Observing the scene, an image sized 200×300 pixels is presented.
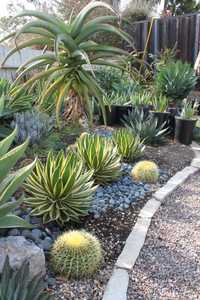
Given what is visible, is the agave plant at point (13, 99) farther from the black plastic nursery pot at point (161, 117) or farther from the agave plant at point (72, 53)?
the black plastic nursery pot at point (161, 117)

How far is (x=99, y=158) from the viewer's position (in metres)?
3.76

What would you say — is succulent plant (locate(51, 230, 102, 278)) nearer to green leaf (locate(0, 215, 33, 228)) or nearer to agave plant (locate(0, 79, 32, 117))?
green leaf (locate(0, 215, 33, 228))

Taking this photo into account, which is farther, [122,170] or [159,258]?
[122,170]

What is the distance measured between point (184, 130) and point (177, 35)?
5443mm

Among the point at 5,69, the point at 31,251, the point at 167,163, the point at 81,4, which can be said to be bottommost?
the point at 167,163

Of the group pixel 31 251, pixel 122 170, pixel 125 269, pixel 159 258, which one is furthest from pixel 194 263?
pixel 122 170

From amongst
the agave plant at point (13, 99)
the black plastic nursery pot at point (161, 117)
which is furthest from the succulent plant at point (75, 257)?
the black plastic nursery pot at point (161, 117)

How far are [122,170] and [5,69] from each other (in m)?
3.53

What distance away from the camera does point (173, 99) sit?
7195mm

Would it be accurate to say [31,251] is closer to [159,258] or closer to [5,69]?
[159,258]

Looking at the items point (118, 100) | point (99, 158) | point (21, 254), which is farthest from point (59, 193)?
point (118, 100)

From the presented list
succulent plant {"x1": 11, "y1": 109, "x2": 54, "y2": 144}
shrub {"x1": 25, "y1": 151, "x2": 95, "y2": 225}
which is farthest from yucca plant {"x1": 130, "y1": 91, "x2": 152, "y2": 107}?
shrub {"x1": 25, "y1": 151, "x2": 95, "y2": 225}

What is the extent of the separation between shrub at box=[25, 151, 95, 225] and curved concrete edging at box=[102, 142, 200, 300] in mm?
471

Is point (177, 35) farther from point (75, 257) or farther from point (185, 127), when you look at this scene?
point (75, 257)
